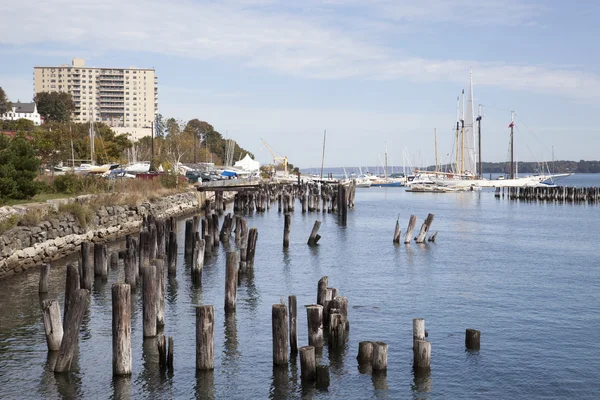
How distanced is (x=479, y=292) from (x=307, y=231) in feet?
81.3

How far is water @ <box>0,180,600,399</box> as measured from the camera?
16.2 meters

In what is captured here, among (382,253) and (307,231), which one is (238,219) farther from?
(307,231)

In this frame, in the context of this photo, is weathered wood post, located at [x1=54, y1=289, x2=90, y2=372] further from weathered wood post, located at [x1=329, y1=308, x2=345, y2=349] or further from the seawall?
the seawall

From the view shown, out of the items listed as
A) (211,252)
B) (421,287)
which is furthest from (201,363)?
(211,252)

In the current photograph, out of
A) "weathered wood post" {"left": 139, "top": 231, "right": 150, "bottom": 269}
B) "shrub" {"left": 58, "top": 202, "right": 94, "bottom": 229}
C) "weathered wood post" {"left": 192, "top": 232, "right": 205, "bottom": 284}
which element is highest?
"shrub" {"left": 58, "top": 202, "right": 94, "bottom": 229}

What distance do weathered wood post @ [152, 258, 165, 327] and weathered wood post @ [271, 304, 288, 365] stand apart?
4282 millimetres

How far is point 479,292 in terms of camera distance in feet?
92.3

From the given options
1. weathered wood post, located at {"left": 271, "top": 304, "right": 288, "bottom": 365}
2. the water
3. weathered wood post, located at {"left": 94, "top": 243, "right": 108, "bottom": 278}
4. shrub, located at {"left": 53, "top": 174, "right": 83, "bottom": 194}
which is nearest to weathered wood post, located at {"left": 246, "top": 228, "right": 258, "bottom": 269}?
the water

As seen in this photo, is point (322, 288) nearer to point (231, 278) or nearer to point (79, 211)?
point (231, 278)

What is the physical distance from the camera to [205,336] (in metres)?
15.9

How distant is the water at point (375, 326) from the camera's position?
53.2 feet

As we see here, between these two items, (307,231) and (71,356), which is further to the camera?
(307,231)

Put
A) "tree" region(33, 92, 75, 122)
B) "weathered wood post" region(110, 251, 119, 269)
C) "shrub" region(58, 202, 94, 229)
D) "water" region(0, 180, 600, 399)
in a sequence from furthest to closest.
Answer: "tree" region(33, 92, 75, 122), "shrub" region(58, 202, 94, 229), "weathered wood post" region(110, 251, 119, 269), "water" region(0, 180, 600, 399)

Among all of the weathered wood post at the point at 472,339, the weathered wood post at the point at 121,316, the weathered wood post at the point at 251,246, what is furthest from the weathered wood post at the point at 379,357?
the weathered wood post at the point at 251,246
